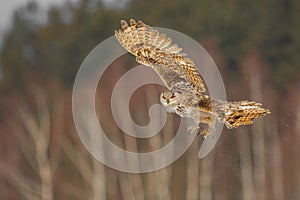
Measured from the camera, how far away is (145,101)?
1212 inches

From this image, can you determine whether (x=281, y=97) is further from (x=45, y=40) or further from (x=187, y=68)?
(x=45, y=40)

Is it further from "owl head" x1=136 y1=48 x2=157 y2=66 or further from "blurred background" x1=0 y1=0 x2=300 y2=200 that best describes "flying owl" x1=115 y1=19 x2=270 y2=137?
"blurred background" x1=0 y1=0 x2=300 y2=200

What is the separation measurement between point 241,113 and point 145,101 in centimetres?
1810

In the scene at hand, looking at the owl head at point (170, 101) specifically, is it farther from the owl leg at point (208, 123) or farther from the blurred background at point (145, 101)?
the blurred background at point (145, 101)

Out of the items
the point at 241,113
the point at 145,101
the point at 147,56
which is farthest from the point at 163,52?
the point at 145,101

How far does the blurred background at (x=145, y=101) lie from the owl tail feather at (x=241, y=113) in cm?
955

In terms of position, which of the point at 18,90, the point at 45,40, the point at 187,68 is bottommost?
the point at 187,68

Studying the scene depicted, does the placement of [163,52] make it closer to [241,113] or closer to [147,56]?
[147,56]

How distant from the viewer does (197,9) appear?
43000mm

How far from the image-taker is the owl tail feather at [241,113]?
1271 cm

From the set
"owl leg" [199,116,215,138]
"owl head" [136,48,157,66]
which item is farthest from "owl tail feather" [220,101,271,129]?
"owl head" [136,48,157,66]

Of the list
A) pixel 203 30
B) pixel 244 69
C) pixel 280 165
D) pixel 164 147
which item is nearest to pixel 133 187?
pixel 164 147

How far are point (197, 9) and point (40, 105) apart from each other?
853cm

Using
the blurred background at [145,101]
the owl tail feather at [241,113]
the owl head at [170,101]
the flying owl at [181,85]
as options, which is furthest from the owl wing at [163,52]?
the blurred background at [145,101]
